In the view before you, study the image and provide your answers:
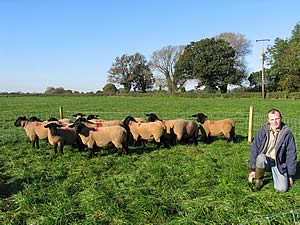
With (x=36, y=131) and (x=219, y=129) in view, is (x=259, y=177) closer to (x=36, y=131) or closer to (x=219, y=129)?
(x=219, y=129)

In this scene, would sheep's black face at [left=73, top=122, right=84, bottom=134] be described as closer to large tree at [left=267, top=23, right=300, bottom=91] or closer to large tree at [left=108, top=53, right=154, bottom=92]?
large tree at [left=267, top=23, right=300, bottom=91]

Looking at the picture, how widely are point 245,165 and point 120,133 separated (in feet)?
11.4

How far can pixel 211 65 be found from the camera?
65.7m

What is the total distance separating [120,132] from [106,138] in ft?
1.40

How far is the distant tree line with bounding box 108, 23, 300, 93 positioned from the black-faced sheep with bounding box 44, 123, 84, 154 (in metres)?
52.3

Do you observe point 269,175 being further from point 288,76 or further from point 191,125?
point 288,76

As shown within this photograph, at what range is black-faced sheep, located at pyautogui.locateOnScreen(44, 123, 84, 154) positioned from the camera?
381 inches

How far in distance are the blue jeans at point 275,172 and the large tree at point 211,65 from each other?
6106cm

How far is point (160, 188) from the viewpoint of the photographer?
6.20 metres

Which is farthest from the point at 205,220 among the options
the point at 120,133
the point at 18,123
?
the point at 18,123

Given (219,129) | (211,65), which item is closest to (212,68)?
(211,65)

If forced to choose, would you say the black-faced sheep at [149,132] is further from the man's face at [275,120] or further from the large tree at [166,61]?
the large tree at [166,61]

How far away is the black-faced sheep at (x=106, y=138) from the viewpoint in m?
9.34

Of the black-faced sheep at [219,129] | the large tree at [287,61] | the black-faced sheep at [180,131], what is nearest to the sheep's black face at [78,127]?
the black-faced sheep at [180,131]
